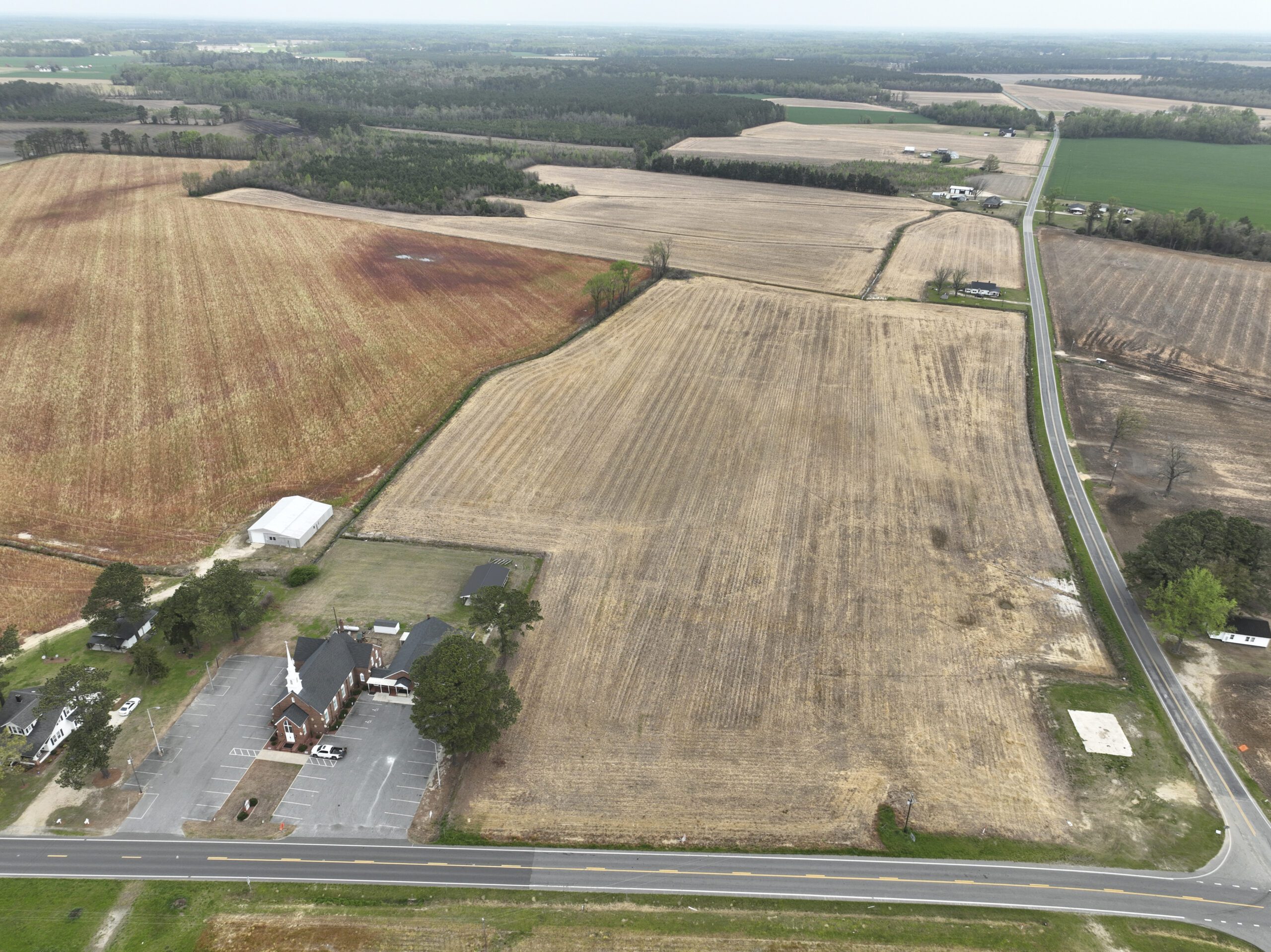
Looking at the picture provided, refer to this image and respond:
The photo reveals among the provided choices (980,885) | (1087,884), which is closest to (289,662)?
(980,885)

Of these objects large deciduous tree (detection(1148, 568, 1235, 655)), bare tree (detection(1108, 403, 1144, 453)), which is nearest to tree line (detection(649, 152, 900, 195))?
bare tree (detection(1108, 403, 1144, 453))

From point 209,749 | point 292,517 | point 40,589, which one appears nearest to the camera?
point 209,749

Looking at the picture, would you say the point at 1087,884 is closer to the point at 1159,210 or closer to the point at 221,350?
the point at 221,350

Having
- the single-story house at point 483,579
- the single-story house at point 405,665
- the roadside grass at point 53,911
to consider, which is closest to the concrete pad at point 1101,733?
the single-story house at point 483,579

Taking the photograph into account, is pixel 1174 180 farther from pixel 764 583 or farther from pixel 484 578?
pixel 484 578

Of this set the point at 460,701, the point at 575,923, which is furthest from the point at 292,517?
the point at 575,923

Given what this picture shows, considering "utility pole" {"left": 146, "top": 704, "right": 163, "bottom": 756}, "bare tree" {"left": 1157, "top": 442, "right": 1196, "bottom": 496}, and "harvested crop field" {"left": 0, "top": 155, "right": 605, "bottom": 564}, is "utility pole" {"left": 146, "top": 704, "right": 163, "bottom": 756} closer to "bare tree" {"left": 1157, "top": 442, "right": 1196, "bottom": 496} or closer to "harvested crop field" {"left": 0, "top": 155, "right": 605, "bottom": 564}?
"harvested crop field" {"left": 0, "top": 155, "right": 605, "bottom": 564}
